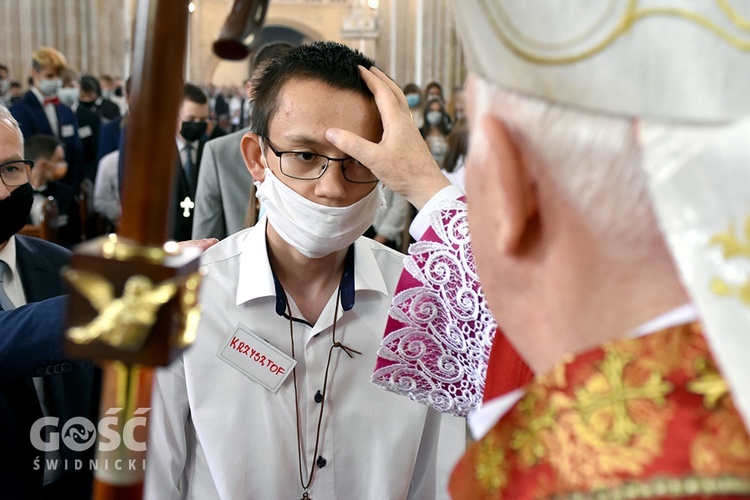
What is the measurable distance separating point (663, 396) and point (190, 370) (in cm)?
118

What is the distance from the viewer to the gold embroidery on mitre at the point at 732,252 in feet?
1.98

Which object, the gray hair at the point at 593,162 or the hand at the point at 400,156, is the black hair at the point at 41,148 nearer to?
the hand at the point at 400,156

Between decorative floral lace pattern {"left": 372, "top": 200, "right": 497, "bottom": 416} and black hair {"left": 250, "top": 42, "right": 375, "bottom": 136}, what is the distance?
453 mm

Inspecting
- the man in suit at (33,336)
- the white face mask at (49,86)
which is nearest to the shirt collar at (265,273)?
the man in suit at (33,336)

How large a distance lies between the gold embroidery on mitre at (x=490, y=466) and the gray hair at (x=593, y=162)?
0.23 m

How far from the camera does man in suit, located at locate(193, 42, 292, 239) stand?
379 centimetres

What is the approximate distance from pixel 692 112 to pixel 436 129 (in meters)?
6.35

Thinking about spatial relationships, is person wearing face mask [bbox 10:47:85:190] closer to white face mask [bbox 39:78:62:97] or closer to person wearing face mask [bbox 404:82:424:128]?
white face mask [bbox 39:78:62:97]

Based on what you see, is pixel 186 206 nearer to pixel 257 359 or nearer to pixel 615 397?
pixel 257 359

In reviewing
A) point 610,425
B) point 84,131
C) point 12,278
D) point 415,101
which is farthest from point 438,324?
point 415,101

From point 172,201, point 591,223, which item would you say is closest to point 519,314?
point 591,223

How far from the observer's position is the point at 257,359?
5.58 feet

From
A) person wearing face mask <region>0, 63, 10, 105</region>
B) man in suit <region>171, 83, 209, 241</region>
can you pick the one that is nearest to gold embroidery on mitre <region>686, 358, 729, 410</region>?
man in suit <region>171, 83, 209, 241</region>

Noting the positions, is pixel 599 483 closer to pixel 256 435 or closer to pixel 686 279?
pixel 686 279
